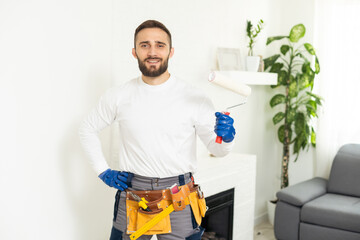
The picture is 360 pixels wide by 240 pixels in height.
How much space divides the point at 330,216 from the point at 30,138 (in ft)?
7.26

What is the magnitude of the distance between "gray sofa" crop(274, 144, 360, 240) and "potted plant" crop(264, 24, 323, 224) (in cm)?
Answer: 35

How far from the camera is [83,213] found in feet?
7.89

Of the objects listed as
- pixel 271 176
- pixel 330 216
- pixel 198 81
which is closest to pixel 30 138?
pixel 198 81

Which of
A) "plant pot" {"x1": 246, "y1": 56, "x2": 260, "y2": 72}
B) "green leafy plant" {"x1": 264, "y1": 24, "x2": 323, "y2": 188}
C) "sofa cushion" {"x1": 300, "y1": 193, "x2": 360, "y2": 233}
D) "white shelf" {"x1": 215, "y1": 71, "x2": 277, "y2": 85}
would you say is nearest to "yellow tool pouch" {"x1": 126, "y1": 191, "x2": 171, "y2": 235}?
"white shelf" {"x1": 215, "y1": 71, "x2": 277, "y2": 85}

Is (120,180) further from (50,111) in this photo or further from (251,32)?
(251,32)

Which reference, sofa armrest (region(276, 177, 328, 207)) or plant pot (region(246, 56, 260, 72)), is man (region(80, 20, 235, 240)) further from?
plant pot (region(246, 56, 260, 72))

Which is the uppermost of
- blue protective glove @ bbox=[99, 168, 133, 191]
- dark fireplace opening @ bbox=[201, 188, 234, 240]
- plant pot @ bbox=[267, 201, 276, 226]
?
blue protective glove @ bbox=[99, 168, 133, 191]

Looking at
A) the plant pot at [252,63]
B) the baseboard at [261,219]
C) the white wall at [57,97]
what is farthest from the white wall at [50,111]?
the baseboard at [261,219]

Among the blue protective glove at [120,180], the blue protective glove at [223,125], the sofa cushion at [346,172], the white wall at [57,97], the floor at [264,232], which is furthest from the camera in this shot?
the floor at [264,232]

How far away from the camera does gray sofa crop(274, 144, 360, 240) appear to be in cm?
315

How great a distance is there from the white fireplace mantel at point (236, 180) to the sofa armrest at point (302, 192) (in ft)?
0.89

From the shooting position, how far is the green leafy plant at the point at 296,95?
12.7 feet

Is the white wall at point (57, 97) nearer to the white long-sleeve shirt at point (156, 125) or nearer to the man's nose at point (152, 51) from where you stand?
the white long-sleeve shirt at point (156, 125)

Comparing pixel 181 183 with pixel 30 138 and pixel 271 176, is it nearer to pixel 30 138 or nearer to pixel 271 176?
pixel 30 138
